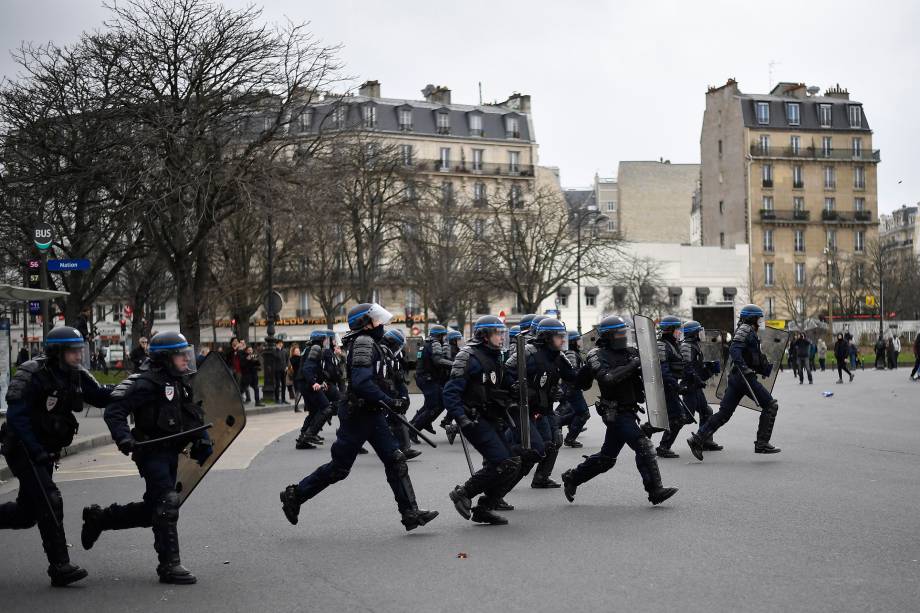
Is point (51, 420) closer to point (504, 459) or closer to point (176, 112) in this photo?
point (504, 459)

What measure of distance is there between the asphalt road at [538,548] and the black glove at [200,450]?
71 centimetres

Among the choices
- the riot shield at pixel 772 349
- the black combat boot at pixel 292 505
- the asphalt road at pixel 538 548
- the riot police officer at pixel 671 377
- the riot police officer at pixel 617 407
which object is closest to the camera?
the asphalt road at pixel 538 548

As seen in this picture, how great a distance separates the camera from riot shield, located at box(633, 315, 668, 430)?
9.60 meters

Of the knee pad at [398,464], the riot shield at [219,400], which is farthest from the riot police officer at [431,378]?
the riot shield at [219,400]

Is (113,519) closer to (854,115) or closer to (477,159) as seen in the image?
(477,159)

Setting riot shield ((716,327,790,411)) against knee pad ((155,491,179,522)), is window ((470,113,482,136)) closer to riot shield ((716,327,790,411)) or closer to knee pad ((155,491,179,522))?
riot shield ((716,327,790,411))

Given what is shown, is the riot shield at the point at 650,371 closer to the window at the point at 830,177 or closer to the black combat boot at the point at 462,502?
the black combat boot at the point at 462,502

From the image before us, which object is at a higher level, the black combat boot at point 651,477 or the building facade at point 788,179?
the building facade at point 788,179

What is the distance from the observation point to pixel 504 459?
849cm

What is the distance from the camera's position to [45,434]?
22.5 ft

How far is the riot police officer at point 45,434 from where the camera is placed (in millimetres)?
6738

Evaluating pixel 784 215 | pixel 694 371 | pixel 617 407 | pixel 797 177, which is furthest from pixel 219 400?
pixel 797 177

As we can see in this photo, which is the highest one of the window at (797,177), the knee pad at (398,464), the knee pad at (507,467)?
the window at (797,177)

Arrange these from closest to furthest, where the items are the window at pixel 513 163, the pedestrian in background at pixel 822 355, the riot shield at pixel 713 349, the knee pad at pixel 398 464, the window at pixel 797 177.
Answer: the knee pad at pixel 398 464 < the riot shield at pixel 713 349 < the pedestrian in background at pixel 822 355 < the window at pixel 513 163 < the window at pixel 797 177
